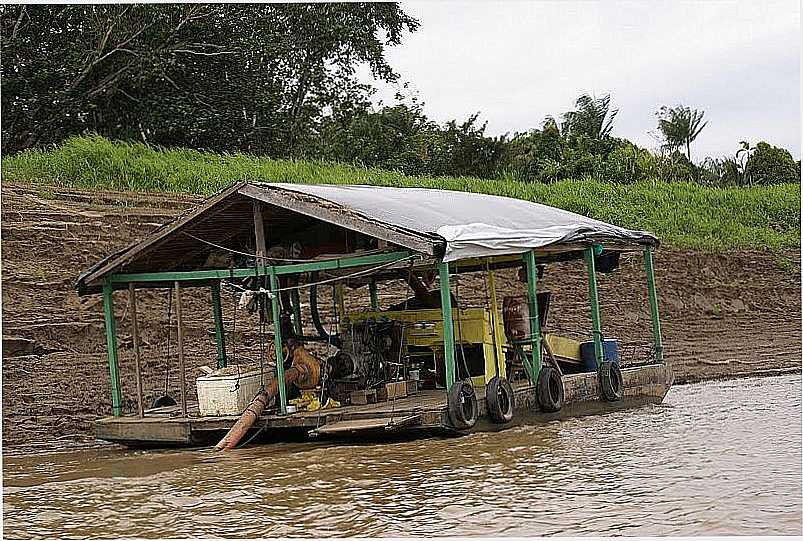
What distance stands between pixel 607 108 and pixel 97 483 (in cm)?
2721

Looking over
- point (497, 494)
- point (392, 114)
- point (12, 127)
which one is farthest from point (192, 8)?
point (497, 494)

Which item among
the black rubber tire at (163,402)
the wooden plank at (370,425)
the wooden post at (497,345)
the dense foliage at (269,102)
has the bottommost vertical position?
the wooden plank at (370,425)

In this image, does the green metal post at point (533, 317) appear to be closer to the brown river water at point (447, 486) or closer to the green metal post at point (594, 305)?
the brown river water at point (447, 486)

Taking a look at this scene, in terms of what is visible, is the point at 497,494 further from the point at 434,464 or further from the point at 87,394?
the point at 87,394

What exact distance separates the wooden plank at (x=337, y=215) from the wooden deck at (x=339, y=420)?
1554mm

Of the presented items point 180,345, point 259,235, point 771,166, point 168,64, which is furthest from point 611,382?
point 771,166

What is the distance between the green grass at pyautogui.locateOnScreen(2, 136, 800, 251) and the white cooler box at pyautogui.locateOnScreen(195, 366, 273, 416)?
11.1m

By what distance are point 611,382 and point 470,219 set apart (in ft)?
9.40

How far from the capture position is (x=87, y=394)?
15227 millimetres

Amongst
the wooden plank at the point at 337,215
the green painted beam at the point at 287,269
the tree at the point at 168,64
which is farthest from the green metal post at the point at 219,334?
the tree at the point at 168,64

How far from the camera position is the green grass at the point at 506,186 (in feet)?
75.9

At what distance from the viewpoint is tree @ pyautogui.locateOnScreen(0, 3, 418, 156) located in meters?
25.7

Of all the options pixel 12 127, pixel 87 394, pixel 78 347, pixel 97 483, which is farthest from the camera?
pixel 12 127

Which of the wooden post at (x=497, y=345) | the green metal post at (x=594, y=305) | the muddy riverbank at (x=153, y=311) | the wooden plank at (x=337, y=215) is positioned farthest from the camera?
the muddy riverbank at (x=153, y=311)
